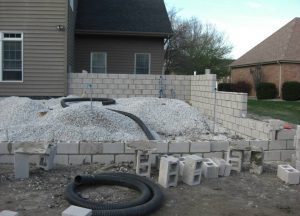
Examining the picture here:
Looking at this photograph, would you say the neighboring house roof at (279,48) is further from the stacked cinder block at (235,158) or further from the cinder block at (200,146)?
the stacked cinder block at (235,158)

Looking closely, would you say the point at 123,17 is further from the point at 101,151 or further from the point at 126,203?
the point at 126,203

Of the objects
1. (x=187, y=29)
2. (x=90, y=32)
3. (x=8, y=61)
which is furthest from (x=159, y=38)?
(x=187, y=29)

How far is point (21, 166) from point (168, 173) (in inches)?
73.8

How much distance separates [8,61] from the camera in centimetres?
1379

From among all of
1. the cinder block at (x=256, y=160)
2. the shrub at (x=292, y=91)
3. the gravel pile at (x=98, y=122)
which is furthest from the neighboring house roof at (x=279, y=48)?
the cinder block at (x=256, y=160)

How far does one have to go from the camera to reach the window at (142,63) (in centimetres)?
1747

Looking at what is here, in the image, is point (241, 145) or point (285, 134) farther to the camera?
point (285, 134)

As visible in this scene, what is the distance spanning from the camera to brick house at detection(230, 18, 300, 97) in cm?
2577

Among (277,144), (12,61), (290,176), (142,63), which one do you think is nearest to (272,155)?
(277,144)

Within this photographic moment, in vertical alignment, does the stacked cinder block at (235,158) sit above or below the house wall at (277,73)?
below

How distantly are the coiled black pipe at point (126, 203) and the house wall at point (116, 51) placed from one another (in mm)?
12185

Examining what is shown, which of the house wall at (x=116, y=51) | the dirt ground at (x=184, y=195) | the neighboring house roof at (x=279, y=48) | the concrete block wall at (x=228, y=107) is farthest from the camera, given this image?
the neighboring house roof at (x=279, y=48)

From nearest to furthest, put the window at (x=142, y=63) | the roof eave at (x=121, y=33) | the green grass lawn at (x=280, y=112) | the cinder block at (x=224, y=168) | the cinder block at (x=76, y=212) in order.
Answer: the cinder block at (x=76, y=212) → the cinder block at (x=224, y=168) → the green grass lawn at (x=280, y=112) → the roof eave at (x=121, y=33) → the window at (x=142, y=63)

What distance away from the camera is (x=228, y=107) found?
9.66 meters
